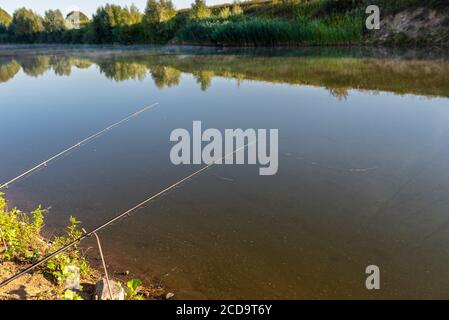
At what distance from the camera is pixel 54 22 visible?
78.4 metres

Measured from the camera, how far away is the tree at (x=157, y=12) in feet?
183

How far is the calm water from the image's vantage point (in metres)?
3.69

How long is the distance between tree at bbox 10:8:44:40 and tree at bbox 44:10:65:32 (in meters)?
1.25

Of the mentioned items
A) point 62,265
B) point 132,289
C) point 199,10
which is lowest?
point 132,289

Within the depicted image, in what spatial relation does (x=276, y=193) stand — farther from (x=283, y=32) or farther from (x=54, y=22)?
(x=54, y=22)

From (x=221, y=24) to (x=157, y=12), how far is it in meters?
21.6

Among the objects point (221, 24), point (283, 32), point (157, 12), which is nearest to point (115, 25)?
point (157, 12)

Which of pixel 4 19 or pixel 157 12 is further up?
pixel 4 19

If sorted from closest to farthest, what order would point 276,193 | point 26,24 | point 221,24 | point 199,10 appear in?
point 276,193 → point 221,24 → point 199,10 → point 26,24

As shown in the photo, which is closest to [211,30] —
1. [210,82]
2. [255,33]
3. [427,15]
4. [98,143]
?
[255,33]

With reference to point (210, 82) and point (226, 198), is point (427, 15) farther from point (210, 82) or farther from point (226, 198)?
point (226, 198)

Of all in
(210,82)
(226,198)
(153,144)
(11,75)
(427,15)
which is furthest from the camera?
(427,15)
